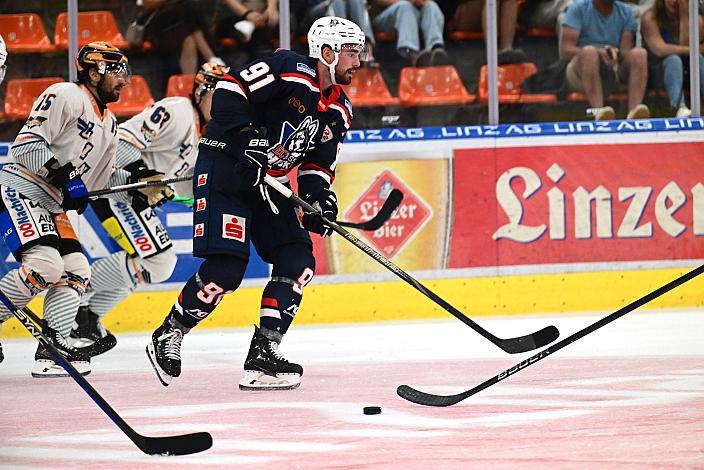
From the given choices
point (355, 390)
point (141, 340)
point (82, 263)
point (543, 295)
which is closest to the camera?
point (355, 390)

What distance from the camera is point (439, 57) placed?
6.13 meters

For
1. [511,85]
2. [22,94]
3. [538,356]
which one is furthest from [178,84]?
[538,356]

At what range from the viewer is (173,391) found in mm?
3797

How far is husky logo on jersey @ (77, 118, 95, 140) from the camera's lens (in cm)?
437

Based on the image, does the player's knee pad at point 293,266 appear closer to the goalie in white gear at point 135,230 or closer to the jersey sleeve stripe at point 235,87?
the jersey sleeve stripe at point 235,87

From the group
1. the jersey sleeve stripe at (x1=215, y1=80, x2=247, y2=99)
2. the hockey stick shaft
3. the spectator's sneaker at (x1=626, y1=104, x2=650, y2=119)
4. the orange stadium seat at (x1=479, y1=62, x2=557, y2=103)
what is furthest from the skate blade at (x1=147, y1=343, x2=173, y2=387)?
the spectator's sneaker at (x1=626, y1=104, x2=650, y2=119)

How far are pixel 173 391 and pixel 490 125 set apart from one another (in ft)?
8.85

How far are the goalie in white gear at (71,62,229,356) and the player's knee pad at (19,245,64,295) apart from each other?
2.16ft

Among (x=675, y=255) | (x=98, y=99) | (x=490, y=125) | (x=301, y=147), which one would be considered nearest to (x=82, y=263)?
(x=98, y=99)

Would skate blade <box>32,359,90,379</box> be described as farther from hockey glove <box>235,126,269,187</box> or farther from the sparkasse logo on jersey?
the sparkasse logo on jersey

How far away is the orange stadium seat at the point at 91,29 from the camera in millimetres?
5793

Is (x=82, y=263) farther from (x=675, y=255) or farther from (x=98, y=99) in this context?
(x=675, y=255)

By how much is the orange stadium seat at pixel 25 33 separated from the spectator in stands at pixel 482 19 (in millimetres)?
2032

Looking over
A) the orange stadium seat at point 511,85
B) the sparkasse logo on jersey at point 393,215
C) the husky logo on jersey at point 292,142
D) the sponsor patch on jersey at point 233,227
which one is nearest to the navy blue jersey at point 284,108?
the husky logo on jersey at point 292,142
